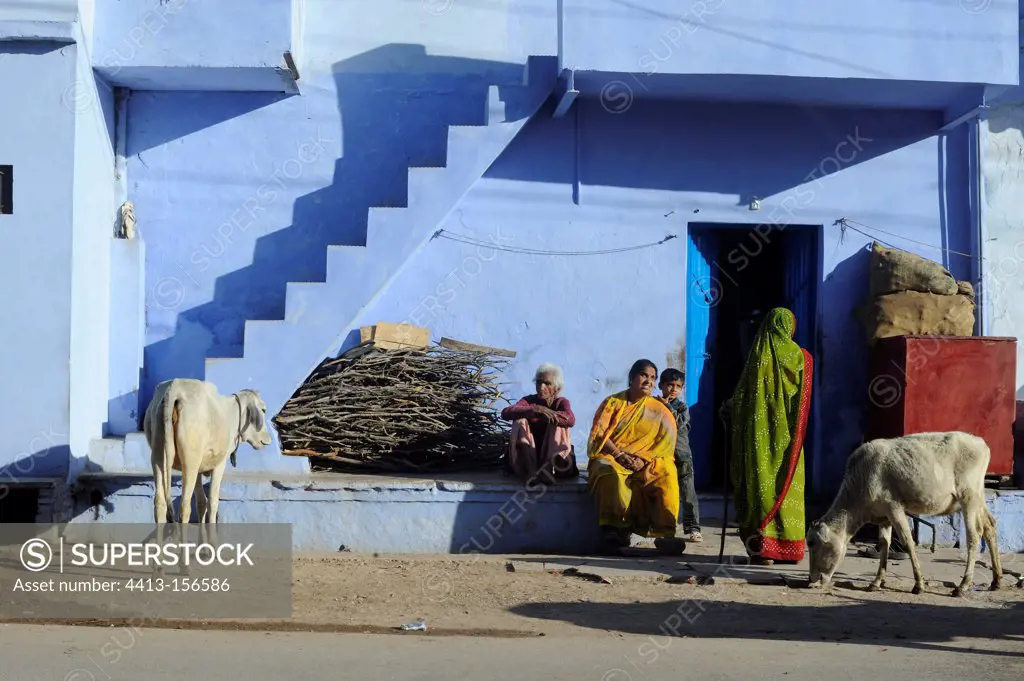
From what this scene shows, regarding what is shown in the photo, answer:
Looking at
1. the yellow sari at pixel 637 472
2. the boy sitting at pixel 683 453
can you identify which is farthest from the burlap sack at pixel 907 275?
the yellow sari at pixel 637 472

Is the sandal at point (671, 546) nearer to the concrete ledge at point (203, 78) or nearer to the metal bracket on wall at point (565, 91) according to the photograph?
the metal bracket on wall at point (565, 91)

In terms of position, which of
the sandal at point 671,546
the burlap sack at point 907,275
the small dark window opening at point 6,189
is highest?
the small dark window opening at point 6,189

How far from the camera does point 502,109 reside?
1095 cm

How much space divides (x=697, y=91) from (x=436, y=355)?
3.39 metres

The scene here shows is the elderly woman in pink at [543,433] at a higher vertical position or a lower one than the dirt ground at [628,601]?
higher

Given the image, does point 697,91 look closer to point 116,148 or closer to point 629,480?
point 629,480

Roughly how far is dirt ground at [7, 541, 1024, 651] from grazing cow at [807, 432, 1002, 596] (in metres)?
0.36

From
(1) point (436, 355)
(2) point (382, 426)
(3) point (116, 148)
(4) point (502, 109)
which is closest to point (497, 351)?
(1) point (436, 355)

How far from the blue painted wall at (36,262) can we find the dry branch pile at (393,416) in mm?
1909

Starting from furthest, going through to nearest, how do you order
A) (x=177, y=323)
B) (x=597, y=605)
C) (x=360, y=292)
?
(x=177, y=323) → (x=360, y=292) → (x=597, y=605)

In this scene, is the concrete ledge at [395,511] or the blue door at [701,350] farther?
the blue door at [701,350]

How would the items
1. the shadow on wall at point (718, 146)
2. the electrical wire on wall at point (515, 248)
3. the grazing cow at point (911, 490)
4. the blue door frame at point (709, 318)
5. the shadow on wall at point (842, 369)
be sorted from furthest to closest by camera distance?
1. the blue door frame at point (709, 318)
2. the shadow on wall at point (842, 369)
3. the shadow on wall at point (718, 146)
4. the electrical wire on wall at point (515, 248)
5. the grazing cow at point (911, 490)

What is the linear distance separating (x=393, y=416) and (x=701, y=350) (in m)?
3.17

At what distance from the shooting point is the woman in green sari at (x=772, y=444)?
8992 mm
